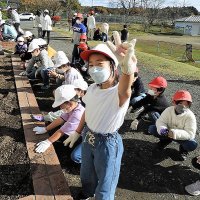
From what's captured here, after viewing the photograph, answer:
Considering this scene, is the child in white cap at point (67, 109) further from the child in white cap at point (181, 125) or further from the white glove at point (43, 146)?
the child in white cap at point (181, 125)

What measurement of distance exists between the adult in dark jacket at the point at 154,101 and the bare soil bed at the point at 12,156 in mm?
1649

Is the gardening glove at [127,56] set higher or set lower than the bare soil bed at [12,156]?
higher

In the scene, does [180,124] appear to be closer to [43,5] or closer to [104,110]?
[104,110]

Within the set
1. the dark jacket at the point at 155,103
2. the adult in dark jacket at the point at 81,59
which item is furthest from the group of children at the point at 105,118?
the adult in dark jacket at the point at 81,59

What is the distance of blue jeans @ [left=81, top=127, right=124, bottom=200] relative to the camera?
2.22 meters

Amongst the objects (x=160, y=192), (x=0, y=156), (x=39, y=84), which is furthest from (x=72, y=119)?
(x=39, y=84)

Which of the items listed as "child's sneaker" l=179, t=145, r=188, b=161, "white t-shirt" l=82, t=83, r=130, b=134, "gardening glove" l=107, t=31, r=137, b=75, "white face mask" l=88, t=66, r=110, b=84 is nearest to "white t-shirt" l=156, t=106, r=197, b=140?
"child's sneaker" l=179, t=145, r=188, b=161

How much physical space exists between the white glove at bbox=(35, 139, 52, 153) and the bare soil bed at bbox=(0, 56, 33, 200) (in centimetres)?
15

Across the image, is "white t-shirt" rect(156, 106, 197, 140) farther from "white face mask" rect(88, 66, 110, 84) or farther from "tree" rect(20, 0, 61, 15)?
"tree" rect(20, 0, 61, 15)

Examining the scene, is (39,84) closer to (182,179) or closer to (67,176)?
(67,176)

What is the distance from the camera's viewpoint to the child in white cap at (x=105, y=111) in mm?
1953

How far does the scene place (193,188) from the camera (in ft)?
9.86

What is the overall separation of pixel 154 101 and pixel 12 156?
209cm

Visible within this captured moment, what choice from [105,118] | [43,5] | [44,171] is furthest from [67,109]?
[43,5]
